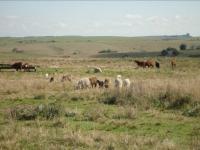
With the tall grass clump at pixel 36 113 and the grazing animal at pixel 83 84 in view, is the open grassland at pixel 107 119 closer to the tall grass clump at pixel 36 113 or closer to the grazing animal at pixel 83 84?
the tall grass clump at pixel 36 113

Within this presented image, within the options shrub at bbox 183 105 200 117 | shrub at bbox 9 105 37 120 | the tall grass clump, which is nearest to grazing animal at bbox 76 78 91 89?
the tall grass clump

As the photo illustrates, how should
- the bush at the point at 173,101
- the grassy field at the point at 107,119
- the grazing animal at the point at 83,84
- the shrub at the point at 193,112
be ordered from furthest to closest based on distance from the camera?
the grazing animal at the point at 83,84 < the bush at the point at 173,101 < the shrub at the point at 193,112 < the grassy field at the point at 107,119

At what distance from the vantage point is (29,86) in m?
23.8

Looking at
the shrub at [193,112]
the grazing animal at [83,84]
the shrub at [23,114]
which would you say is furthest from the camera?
the grazing animal at [83,84]

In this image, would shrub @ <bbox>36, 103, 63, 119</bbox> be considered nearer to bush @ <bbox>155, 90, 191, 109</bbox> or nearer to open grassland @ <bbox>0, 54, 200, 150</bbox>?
open grassland @ <bbox>0, 54, 200, 150</bbox>

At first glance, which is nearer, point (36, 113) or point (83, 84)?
point (36, 113)

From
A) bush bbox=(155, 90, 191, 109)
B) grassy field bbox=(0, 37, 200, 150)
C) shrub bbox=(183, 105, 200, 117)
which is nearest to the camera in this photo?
grassy field bbox=(0, 37, 200, 150)

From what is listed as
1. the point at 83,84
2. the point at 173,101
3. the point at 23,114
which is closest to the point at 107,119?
the point at 23,114

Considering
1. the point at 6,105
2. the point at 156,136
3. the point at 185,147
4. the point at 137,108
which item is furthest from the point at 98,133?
the point at 6,105

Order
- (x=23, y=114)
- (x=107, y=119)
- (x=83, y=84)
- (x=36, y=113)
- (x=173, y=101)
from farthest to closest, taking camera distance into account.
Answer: (x=83, y=84) → (x=173, y=101) → (x=36, y=113) → (x=23, y=114) → (x=107, y=119)

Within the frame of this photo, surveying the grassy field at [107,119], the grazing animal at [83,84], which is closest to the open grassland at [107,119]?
the grassy field at [107,119]

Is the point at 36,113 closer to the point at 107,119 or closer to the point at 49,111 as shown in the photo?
the point at 49,111

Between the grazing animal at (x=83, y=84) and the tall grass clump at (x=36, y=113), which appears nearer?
the tall grass clump at (x=36, y=113)

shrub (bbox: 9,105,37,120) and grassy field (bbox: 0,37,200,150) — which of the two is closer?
grassy field (bbox: 0,37,200,150)
